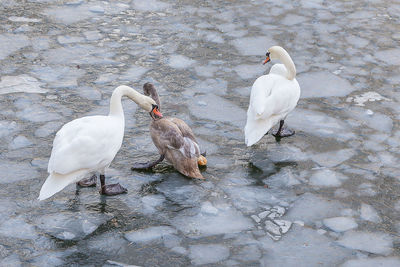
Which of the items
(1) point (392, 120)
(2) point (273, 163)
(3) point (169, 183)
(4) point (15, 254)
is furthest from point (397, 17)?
(4) point (15, 254)

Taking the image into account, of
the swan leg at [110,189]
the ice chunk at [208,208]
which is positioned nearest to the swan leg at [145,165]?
the swan leg at [110,189]

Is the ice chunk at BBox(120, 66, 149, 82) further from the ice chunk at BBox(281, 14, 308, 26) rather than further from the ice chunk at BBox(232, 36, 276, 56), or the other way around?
the ice chunk at BBox(281, 14, 308, 26)

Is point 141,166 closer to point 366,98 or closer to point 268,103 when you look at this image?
point 268,103

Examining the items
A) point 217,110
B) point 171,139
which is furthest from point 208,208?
point 217,110

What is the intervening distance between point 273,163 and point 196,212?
1.15m

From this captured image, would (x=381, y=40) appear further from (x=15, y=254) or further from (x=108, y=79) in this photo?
(x=15, y=254)

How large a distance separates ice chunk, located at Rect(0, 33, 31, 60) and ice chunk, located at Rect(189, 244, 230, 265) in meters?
4.08

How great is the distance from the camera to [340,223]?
4.85 m

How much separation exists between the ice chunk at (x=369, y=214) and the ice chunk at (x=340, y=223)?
0.42ft

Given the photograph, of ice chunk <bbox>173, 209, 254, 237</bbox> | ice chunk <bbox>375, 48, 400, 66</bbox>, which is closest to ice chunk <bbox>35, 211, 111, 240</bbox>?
ice chunk <bbox>173, 209, 254, 237</bbox>

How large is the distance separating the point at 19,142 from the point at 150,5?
4104mm

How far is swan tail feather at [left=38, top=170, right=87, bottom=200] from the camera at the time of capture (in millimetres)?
4488

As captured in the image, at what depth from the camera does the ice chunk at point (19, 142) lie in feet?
18.5

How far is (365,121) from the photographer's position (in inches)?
255
